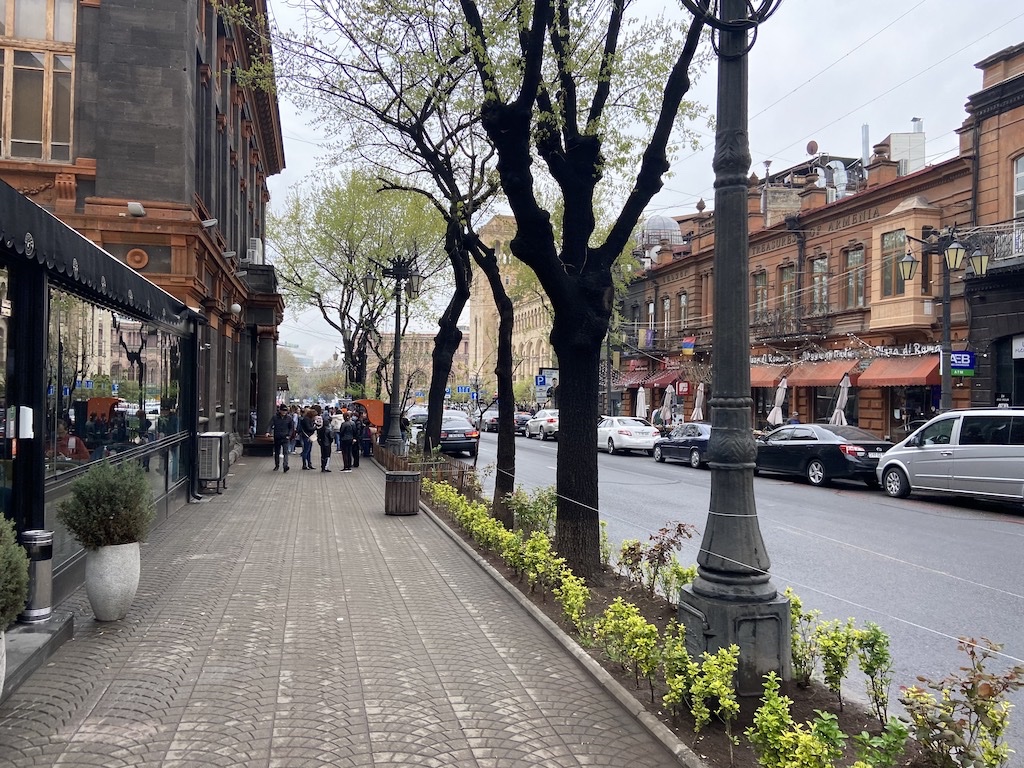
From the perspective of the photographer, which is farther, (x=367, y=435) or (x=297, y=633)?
(x=367, y=435)

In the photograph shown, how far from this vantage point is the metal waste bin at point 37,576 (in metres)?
5.89

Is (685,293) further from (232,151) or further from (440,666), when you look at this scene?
(440,666)

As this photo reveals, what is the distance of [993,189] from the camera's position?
77.3 feet

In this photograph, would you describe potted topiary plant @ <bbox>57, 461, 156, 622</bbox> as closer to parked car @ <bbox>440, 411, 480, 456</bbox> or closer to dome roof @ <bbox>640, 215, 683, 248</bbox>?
parked car @ <bbox>440, 411, 480, 456</bbox>

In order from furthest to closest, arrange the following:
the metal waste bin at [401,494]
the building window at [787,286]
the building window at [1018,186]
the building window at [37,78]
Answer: the building window at [787,286] < the building window at [1018,186] < the building window at [37,78] < the metal waste bin at [401,494]

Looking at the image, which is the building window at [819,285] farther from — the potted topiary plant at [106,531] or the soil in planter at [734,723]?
the potted topiary plant at [106,531]

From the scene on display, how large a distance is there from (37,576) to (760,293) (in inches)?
1350

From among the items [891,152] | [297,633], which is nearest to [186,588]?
[297,633]

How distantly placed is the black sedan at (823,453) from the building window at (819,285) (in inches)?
503

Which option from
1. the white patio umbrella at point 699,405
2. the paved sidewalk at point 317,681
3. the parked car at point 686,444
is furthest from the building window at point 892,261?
the paved sidewalk at point 317,681

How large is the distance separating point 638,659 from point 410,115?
11.7 m

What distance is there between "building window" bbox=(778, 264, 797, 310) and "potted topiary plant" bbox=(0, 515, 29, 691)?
32847 mm

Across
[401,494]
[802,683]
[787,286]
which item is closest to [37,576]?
[802,683]

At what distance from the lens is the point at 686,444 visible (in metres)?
25.2
